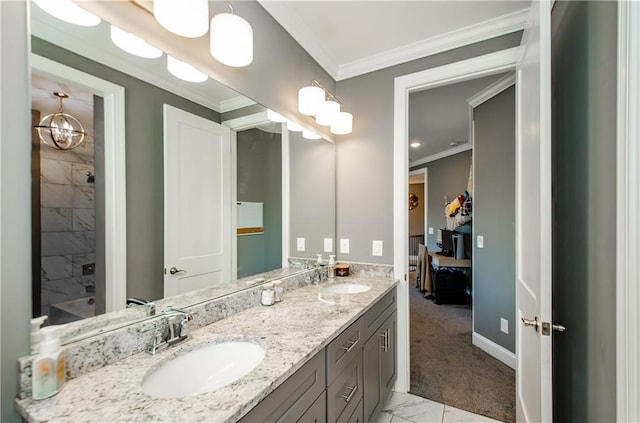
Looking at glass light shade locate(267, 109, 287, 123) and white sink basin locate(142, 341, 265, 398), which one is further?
glass light shade locate(267, 109, 287, 123)

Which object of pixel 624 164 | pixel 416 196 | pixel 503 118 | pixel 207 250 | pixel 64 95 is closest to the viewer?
pixel 624 164

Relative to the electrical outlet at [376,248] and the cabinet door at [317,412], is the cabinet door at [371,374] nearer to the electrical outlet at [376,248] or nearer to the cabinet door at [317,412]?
the cabinet door at [317,412]

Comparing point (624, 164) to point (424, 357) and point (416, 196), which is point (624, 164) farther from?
point (416, 196)

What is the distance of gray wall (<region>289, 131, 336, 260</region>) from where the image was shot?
84.4 inches

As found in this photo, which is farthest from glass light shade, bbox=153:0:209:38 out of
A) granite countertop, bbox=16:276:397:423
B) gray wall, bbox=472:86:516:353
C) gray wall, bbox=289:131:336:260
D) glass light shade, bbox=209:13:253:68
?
gray wall, bbox=472:86:516:353

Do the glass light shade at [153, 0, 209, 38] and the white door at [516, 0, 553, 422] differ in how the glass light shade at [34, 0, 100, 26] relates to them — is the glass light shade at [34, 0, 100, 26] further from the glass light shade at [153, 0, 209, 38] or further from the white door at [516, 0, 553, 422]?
the white door at [516, 0, 553, 422]

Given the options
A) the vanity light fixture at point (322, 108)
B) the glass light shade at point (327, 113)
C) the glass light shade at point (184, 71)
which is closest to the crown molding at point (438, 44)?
the vanity light fixture at point (322, 108)

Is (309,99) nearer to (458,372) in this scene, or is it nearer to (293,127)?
(293,127)

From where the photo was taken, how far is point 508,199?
2578 millimetres

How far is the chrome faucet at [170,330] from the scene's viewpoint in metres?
1.02

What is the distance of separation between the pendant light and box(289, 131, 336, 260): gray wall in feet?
4.40

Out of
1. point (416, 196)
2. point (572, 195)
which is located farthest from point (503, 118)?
point (416, 196)

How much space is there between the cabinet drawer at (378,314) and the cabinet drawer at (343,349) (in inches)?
3.2

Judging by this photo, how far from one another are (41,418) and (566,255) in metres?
1.98
